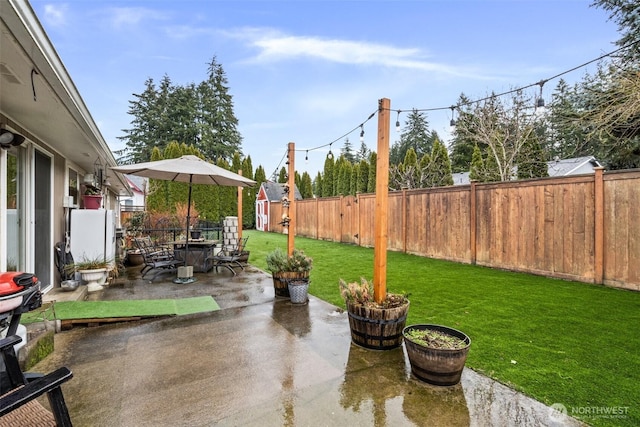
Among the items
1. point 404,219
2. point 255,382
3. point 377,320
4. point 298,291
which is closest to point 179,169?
point 298,291

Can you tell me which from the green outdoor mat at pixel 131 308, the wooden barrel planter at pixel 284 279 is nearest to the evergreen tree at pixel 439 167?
the wooden barrel planter at pixel 284 279

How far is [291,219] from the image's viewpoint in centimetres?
493

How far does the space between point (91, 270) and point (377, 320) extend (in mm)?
4558

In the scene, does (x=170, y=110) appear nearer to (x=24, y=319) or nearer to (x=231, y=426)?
(x=24, y=319)

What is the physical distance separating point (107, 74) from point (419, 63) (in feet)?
30.8

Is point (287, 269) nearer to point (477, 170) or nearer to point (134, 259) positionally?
point (134, 259)

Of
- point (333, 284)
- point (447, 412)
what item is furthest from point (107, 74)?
point (447, 412)

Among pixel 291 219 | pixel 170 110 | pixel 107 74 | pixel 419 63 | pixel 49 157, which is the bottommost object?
pixel 291 219

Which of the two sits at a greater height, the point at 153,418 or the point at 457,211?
the point at 457,211

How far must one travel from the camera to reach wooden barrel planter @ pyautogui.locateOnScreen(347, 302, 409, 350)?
2.79m

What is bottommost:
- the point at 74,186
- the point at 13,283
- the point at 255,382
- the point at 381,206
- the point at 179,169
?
the point at 255,382

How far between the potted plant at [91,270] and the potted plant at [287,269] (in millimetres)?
2772

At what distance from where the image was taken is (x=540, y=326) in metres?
3.37

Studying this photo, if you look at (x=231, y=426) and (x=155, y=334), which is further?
(x=155, y=334)
